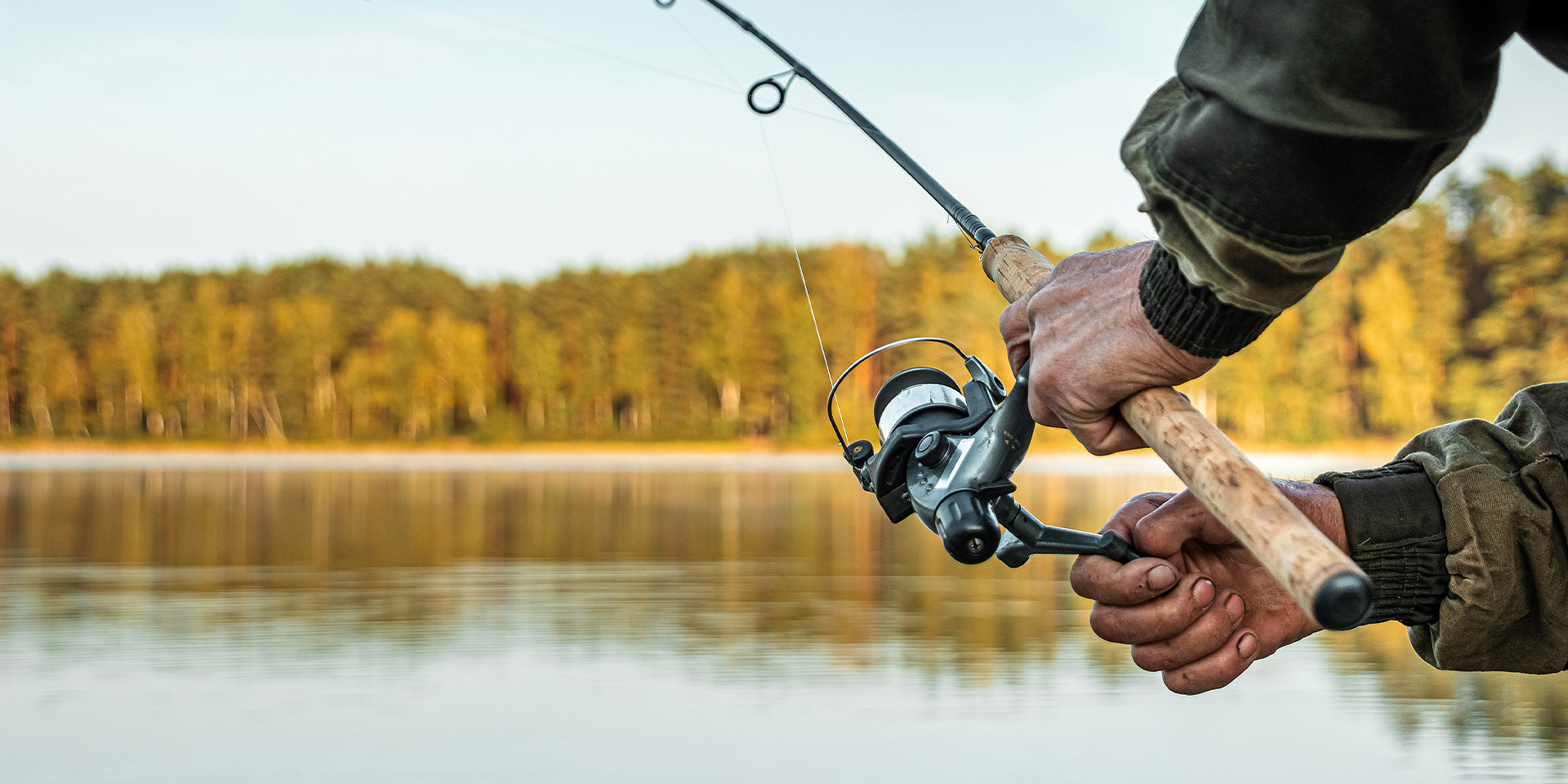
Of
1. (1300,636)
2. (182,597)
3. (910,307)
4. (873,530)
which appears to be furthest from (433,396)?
(1300,636)

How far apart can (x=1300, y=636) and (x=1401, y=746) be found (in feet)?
12.0

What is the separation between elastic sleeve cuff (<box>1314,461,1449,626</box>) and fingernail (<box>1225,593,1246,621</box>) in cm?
16

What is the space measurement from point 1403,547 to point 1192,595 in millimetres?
285

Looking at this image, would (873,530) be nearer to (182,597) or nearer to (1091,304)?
(182,597)

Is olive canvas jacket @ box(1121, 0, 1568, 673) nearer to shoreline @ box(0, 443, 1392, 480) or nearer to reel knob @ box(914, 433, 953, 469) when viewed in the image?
reel knob @ box(914, 433, 953, 469)

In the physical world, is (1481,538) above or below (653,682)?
above

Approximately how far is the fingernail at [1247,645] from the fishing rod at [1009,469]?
199mm

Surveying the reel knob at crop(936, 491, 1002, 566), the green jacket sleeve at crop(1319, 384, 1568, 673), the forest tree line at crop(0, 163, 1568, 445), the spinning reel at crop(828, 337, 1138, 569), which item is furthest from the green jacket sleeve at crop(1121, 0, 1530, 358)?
the forest tree line at crop(0, 163, 1568, 445)

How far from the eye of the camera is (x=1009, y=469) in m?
1.79

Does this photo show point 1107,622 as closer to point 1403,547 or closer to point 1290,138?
point 1403,547

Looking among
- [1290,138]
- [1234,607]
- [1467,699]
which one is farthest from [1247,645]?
[1467,699]

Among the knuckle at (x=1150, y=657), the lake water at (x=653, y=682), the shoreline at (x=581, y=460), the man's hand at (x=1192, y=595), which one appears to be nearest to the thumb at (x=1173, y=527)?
the man's hand at (x=1192, y=595)

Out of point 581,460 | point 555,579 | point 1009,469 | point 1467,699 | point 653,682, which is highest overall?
point 1009,469

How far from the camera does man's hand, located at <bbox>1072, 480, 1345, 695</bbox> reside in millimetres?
1747
